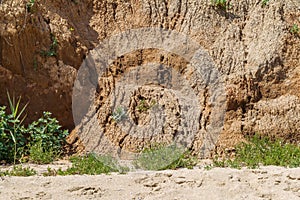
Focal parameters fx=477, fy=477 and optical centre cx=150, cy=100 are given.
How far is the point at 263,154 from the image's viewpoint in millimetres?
6406

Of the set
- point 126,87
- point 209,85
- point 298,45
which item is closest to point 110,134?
point 126,87

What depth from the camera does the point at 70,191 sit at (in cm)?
503

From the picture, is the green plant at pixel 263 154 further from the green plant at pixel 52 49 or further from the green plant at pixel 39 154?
the green plant at pixel 52 49

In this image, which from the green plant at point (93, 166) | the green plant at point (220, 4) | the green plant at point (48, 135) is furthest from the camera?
the green plant at point (220, 4)

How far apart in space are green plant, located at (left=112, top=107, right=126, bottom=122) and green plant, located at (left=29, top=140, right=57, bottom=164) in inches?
51.7

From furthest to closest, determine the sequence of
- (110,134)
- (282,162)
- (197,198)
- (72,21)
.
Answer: (72,21)
(110,134)
(282,162)
(197,198)

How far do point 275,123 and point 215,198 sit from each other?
2.57m

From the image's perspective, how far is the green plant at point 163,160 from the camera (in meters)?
5.76

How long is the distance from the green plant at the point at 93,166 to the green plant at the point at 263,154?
1.27m

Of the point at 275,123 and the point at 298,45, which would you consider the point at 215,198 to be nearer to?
the point at 275,123

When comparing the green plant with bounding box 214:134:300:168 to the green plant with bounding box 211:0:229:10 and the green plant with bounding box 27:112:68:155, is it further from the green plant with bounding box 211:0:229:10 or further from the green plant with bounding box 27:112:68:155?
the green plant with bounding box 211:0:229:10

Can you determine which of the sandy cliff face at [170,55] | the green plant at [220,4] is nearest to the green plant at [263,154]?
the sandy cliff face at [170,55]

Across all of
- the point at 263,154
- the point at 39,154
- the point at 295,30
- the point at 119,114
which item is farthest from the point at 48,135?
the point at 295,30

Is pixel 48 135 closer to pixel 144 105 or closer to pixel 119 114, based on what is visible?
pixel 119 114
